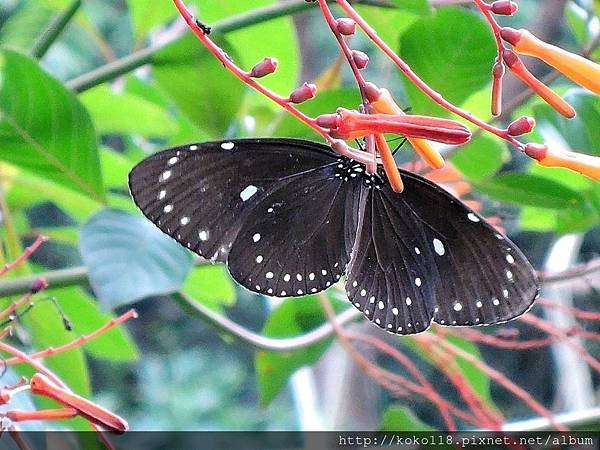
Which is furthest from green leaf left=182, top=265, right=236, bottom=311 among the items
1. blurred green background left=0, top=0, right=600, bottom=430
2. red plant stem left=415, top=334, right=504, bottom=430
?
red plant stem left=415, top=334, right=504, bottom=430

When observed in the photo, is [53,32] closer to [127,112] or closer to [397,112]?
[127,112]

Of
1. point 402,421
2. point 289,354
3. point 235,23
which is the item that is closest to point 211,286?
point 289,354

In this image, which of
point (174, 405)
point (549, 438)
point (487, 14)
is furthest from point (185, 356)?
point (487, 14)

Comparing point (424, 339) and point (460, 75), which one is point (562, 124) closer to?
point (460, 75)

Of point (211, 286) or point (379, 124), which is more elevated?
point (379, 124)

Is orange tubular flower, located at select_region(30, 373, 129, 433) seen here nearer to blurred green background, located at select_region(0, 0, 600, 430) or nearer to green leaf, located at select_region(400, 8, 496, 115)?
blurred green background, located at select_region(0, 0, 600, 430)

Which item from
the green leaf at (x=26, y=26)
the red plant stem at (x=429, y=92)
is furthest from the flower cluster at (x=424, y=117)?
the green leaf at (x=26, y=26)
